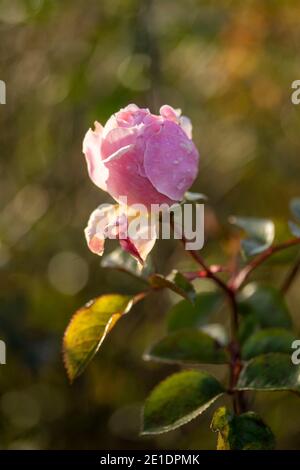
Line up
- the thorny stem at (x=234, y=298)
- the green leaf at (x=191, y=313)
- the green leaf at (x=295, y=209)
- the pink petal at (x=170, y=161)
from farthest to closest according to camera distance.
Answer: the green leaf at (x=191, y=313)
the green leaf at (x=295, y=209)
the thorny stem at (x=234, y=298)
the pink petal at (x=170, y=161)

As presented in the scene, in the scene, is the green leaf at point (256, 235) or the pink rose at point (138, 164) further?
the green leaf at point (256, 235)

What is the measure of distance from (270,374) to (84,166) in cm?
132

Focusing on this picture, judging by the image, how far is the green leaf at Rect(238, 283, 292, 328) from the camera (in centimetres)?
104

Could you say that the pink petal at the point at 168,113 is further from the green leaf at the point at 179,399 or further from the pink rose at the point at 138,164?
the green leaf at the point at 179,399

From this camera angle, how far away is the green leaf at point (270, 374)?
76cm

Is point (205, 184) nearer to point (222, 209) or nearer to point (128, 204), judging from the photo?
point (222, 209)

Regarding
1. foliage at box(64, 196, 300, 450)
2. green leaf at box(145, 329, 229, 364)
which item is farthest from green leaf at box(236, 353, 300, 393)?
green leaf at box(145, 329, 229, 364)

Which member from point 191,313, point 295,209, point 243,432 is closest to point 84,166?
point 191,313

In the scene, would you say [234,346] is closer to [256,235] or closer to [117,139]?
[256,235]


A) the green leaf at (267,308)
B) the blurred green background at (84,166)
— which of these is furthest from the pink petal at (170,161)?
the blurred green background at (84,166)

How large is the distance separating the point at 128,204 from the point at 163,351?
25 cm

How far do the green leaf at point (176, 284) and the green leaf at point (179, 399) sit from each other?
0.34 feet
